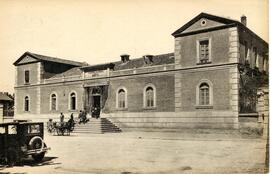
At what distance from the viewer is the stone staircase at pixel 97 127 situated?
2312 cm

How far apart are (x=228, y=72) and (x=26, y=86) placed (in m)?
18.0

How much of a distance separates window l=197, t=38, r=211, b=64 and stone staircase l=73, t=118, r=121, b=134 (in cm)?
734

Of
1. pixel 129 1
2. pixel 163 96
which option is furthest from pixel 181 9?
pixel 163 96

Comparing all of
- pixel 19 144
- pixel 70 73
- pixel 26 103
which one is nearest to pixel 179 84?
pixel 19 144

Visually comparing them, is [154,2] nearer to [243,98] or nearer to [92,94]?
[243,98]

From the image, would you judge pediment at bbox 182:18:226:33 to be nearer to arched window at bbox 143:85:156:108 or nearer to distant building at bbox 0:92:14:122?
arched window at bbox 143:85:156:108

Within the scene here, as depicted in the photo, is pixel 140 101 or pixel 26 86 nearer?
pixel 140 101

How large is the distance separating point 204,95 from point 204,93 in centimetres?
11

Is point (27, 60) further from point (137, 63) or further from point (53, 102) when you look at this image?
point (137, 63)

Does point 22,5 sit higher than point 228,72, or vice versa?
point 22,5

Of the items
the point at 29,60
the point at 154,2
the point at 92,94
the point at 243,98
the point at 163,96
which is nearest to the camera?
the point at 154,2

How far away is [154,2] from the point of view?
12406mm

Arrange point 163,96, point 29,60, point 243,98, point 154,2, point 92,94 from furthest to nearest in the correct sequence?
1. point 29,60
2. point 92,94
3. point 163,96
4. point 243,98
5. point 154,2

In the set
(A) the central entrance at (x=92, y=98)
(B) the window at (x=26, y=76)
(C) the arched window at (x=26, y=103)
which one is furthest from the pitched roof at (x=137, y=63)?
(C) the arched window at (x=26, y=103)
